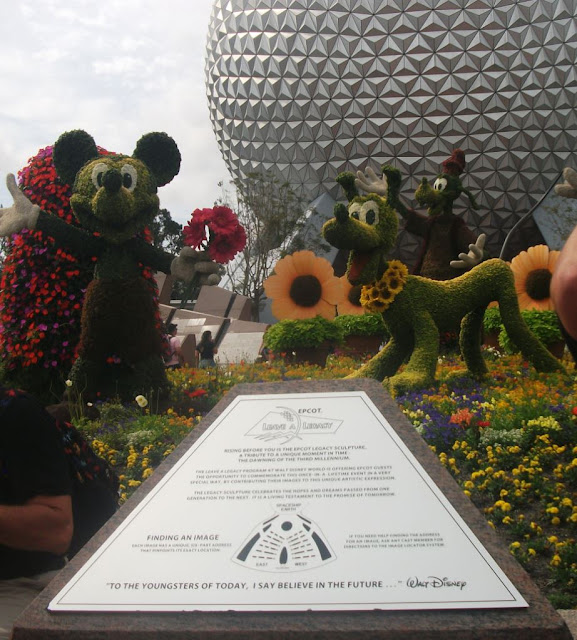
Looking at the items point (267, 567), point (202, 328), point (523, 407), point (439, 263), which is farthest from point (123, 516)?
point (202, 328)

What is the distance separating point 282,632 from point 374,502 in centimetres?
47

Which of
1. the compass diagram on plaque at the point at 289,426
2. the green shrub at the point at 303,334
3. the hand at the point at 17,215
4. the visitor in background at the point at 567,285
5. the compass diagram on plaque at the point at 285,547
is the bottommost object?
the green shrub at the point at 303,334

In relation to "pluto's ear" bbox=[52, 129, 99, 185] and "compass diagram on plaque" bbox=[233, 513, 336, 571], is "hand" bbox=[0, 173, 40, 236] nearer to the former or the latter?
"pluto's ear" bbox=[52, 129, 99, 185]

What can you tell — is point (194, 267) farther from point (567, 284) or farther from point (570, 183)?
point (567, 284)

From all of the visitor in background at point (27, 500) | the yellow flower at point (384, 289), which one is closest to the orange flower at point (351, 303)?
the yellow flower at point (384, 289)

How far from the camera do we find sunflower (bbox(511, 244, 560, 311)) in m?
9.20

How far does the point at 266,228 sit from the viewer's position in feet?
69.7

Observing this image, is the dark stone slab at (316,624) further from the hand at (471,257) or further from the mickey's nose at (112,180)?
the hand at (471,257)

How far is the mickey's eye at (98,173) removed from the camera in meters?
5.98

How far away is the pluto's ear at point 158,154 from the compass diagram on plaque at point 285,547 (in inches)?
205

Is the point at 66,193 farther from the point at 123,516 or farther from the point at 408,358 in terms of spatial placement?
the point at 123,516

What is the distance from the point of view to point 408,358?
6.80 meters

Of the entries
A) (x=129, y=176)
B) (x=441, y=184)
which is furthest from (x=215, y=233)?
(x=441, y=184)

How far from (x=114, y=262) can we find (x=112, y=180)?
831 mm
